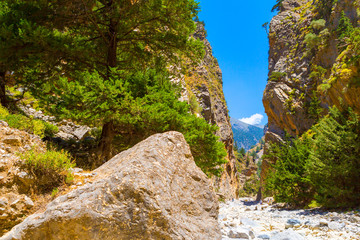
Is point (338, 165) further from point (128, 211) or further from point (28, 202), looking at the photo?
point (28, 202)

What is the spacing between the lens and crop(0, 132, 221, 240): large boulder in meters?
2.70

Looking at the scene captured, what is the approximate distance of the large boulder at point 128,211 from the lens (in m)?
2.70

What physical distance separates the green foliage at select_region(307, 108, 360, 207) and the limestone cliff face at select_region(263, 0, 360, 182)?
8.66 metres

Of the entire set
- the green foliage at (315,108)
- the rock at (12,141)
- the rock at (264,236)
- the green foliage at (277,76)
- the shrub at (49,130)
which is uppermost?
the green foliage at (277,76)

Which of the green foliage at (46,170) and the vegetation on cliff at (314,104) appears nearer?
the green foliage at (46,170)

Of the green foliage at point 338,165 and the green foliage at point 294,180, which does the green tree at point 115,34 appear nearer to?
the green foliage at point 338,165

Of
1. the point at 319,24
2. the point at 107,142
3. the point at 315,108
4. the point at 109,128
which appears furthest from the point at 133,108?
the point at 319,24

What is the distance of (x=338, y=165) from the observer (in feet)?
37.3

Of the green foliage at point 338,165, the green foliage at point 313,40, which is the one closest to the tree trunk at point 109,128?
the green foliage at point 338,165

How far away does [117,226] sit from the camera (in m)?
2.76

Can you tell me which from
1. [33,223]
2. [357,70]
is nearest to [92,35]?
[33,223]

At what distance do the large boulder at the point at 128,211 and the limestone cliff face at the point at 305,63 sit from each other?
68.5 feet

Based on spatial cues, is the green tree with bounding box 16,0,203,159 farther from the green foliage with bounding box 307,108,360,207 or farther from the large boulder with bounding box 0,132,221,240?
the green foliage with bounding box 307,108,360,207

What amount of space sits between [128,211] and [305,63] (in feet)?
132
